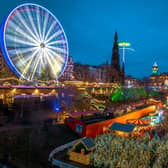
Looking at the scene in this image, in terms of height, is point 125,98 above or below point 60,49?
below

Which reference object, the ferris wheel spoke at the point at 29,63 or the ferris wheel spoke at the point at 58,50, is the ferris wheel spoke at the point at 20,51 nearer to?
the ferris wheel spoke at the point at 29,63

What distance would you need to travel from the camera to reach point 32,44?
3206 centimetres

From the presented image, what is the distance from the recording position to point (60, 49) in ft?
120

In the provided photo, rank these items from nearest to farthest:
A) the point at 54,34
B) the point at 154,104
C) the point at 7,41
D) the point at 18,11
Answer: the point at 7,41, the point at 18,11, the point at 54,34, the point at 154,104

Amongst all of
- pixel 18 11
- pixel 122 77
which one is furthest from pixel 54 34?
pixel 122 77

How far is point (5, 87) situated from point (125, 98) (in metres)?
26.8

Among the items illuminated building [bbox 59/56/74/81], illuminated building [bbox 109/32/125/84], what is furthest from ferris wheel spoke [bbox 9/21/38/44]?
illuminated building [bbox 109/32/125/84]

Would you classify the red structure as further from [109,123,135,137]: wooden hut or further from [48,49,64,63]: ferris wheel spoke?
[48,49,64,63]: ferris wheel spoke

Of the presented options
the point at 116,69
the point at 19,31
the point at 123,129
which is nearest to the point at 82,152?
the point at 123,129

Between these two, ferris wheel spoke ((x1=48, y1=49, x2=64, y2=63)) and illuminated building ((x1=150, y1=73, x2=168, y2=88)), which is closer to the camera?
ferris wheel spoke ((x1=48, y1=49, x2=64, y2=63))

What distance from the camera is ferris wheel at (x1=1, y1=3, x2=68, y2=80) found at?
27.7 m

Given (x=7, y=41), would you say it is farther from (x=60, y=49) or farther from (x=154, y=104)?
(x=154, y=104)

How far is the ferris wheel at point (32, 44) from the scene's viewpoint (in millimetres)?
27719

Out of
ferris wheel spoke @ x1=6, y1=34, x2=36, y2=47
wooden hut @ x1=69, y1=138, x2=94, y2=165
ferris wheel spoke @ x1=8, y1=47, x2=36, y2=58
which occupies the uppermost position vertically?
ferris wheel spoke @ x1=6, y1=34, x2=36, y2=47
